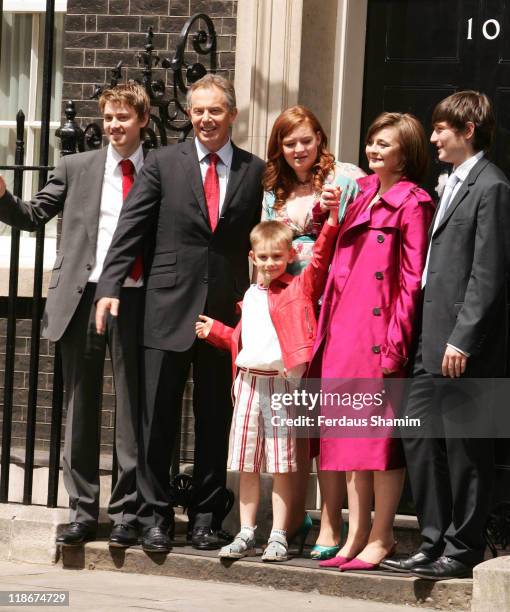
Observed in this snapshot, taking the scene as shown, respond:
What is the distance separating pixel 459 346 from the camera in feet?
19.2

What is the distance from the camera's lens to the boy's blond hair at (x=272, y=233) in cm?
651

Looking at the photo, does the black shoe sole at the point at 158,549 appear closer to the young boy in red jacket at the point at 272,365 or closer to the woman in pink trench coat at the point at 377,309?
the young boy in red jacket at the point at 272,365

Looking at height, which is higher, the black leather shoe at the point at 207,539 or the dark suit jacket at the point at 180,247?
the dark suit jacket at the point at 180,247

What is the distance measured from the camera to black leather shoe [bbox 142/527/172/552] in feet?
21.6

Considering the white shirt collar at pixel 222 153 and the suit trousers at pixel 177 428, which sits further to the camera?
the white shirt collar at pixel 222 153

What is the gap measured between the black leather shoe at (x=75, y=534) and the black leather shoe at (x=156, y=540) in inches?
12.6

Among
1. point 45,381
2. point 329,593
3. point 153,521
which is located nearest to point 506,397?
point 329,593

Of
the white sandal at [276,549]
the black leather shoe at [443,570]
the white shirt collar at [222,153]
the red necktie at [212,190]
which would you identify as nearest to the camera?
the black leather shoe at [443,570]

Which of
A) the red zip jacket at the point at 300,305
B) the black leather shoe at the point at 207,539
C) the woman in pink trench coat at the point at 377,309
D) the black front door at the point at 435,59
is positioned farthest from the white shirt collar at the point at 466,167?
the black leather shoe at the point at 207,539

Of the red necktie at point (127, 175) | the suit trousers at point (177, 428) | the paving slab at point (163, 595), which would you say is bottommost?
the paving slab at point (163, 595)

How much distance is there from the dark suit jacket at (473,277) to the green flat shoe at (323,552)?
1.01 meters

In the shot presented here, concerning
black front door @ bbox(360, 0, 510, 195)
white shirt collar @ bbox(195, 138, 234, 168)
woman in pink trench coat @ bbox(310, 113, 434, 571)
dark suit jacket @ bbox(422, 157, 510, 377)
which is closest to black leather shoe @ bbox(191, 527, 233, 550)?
woman in pink trench coat @ bbox(310, 113, 434, 571)

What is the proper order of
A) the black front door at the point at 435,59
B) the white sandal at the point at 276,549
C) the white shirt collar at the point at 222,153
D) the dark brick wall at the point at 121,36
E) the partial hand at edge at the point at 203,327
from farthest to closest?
the dark brick wall at the point at 121,36
the black front door at the point at 435,59
the white shirt collar at the point at 222,153
the partial hand at edge at the point at 203,327
the white sandal at the point at 276,549

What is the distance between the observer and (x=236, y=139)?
7805 millimetres
